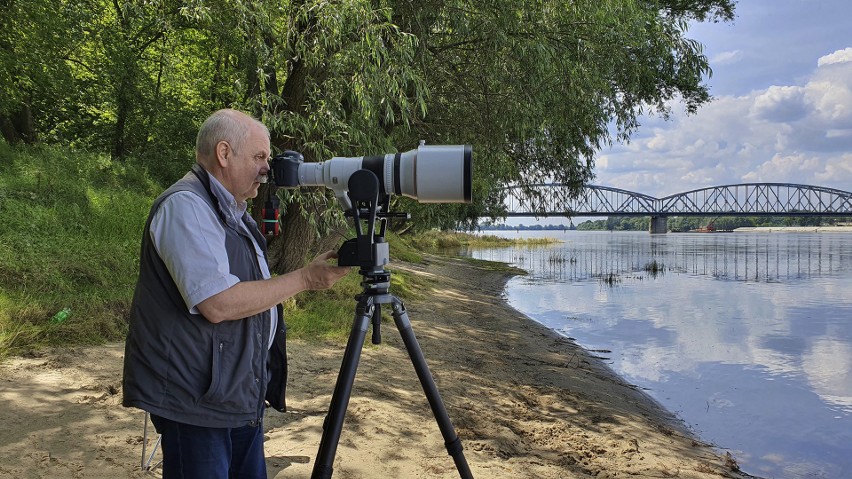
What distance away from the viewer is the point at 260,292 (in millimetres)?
1436

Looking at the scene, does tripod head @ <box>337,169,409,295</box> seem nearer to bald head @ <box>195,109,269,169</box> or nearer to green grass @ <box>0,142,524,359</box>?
bald head @ <box>195,109,269,169</box>

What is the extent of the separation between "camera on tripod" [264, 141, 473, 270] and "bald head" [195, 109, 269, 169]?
0.32m

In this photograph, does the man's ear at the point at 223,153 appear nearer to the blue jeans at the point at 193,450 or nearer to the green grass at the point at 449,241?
the blue jeans at the point at 193,450

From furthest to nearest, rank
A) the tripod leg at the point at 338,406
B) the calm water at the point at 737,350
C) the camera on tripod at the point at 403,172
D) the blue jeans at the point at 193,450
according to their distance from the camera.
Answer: the calm water at the point at 737,350
the tripod leg at the point at 338,406
the camera on tripod at the point at 403,172
the blue jeans at the point at 193,450

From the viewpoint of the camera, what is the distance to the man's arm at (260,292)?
1379 mm

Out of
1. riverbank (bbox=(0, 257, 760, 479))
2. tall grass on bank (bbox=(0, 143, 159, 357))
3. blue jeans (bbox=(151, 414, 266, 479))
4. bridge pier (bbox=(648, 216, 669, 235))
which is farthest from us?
bridge pier (bbox=(648, 216, 669, 235))

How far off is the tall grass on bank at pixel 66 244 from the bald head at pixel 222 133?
12.5 feet

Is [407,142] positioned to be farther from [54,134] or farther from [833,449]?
[54,134]

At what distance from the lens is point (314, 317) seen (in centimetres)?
682

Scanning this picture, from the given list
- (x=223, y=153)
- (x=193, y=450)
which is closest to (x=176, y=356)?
(x=193, y=450)

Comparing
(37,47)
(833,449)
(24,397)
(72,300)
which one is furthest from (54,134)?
(833,449)

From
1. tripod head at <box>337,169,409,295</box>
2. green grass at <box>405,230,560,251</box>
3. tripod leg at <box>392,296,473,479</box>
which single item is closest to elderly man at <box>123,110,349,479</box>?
tripod head at <box>337,169,409,295</box>

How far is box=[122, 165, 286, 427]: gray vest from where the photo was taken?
1398 millimetres

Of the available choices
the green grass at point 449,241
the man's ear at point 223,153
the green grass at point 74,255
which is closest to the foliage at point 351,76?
the green grass at point 74,255
